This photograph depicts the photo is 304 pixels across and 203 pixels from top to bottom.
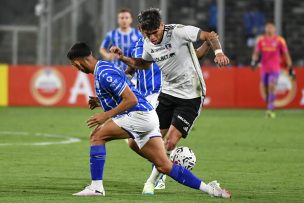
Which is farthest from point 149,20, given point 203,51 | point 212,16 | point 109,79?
point 212,16

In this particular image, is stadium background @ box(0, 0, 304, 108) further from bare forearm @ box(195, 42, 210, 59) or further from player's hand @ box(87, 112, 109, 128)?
player's hand @ box(87, 112, 109, 128)

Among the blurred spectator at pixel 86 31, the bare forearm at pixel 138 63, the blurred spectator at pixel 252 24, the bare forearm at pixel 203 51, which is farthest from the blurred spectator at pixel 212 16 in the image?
the bare forearm at pixel 138 63

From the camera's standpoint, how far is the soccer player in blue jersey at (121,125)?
9828 mm

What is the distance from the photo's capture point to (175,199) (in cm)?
1004

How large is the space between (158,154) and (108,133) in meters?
0.58

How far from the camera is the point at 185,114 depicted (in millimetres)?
11297

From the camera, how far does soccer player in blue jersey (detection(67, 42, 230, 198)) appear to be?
983 cm

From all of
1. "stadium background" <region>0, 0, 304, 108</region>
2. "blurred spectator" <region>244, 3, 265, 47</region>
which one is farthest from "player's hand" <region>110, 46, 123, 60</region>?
"blurred spectator" <region>244, 3, 265, 47</region>

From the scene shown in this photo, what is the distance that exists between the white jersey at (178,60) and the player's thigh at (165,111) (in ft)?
0.34

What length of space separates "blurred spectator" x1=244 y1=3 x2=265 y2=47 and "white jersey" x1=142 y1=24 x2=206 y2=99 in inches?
803

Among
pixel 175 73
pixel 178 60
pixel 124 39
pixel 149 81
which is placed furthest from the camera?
pixel 124 39

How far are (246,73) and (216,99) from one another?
3.89 feet

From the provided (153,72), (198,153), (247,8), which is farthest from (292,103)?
(153,72)

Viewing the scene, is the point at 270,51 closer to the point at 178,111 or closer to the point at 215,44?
the point at 178,111
